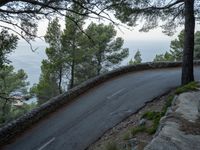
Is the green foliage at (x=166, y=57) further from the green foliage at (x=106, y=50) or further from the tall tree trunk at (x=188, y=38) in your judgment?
the tall tree trunk at (x=188, y=38)

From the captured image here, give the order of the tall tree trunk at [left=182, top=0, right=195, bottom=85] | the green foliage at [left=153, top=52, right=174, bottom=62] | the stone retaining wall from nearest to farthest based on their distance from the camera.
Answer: the stone retaining wall < the tall tree trunk at [left=182, top=0, right=195, bottom=85] < the green foliage at [left=153, top=52, right=174, bottom=62]

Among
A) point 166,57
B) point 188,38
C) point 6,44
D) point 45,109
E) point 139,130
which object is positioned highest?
point 188,38

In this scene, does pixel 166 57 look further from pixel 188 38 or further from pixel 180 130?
pixel 180 130

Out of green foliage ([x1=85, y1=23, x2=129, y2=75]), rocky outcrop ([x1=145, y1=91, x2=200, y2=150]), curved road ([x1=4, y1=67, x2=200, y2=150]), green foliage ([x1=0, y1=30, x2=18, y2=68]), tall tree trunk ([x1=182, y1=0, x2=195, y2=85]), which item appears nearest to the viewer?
rocky outcrop ([x1=145, y1=91, x2=200, y2=150])

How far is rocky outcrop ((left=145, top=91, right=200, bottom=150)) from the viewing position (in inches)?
220

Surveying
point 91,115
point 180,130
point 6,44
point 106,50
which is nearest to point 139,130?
point 180,130

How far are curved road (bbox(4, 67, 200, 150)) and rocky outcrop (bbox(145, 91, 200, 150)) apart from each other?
475 centimetres

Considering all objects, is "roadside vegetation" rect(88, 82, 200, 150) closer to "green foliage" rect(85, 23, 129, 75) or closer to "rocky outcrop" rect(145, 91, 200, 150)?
"rocky outcrop" rect(145, 91, 200, 150)

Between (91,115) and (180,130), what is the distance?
28.9 feet

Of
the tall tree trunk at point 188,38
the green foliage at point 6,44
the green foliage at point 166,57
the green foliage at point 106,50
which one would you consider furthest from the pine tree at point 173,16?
the green foliage at point 166,57

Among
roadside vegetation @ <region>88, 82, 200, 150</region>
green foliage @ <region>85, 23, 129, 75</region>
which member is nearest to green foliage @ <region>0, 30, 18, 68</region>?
roadside vegetation @ <region>88, 82, 200, 150</region>

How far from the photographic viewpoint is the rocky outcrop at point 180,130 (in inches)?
220

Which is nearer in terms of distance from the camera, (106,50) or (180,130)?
(180,130)

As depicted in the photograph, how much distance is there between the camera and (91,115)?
14.8m
